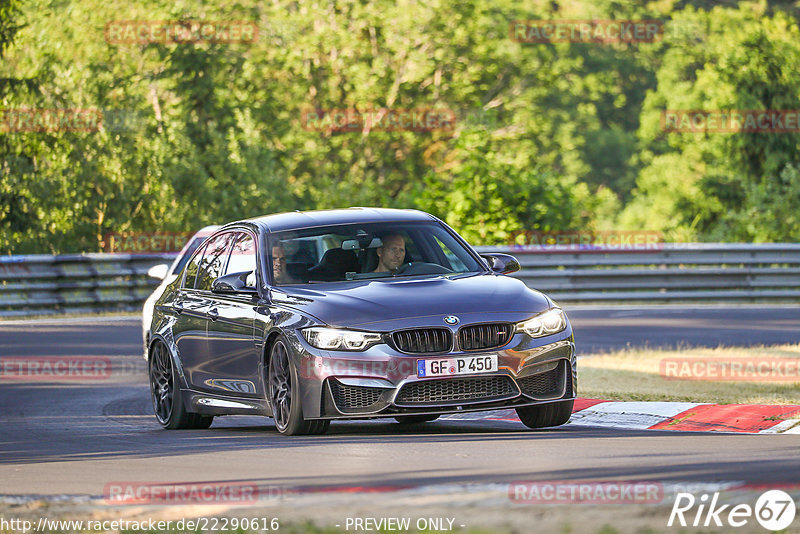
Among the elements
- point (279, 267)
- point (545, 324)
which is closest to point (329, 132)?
point (279, 267)

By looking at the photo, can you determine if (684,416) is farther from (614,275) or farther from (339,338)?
(614,275)

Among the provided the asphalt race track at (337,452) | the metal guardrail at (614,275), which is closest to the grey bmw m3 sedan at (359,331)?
the asphalt race track at (337,452)

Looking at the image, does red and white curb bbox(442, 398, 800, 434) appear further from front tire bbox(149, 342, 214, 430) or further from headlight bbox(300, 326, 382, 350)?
headlight bbox(300, 326, 382, 350)

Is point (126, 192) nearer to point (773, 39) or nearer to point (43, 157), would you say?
point (43, 157)

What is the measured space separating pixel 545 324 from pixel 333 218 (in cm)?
203

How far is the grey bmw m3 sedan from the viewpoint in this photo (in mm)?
9953

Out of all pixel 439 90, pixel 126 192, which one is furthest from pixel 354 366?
pixel 439 90

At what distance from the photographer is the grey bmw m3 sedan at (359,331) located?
995 centimetres

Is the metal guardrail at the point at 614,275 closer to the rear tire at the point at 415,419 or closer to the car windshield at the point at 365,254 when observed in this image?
the rear tire at the point at 415,419

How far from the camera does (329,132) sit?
1868 inches

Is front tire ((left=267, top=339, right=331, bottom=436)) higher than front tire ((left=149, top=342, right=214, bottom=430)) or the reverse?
higher

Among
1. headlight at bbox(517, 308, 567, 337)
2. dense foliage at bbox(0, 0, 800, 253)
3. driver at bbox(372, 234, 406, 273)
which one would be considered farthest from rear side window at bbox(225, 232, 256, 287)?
dense foliage at bbox(0, 0, 800, 253)

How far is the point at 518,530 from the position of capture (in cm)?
627

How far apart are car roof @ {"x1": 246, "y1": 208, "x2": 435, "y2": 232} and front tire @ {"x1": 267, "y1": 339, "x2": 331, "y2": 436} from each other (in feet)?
4.08
